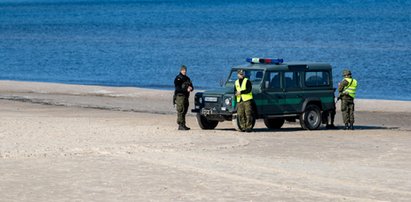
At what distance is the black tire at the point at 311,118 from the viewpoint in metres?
29.5

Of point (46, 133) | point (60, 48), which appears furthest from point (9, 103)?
point (60, 48)

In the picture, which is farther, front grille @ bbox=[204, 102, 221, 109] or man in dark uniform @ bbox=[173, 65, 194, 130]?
man in dark uniform @ bbox=[173, 65, 194, 130]

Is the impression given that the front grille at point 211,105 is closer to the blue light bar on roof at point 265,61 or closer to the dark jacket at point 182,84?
the dark jacket at point 182,84

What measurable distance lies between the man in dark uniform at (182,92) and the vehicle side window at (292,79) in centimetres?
266

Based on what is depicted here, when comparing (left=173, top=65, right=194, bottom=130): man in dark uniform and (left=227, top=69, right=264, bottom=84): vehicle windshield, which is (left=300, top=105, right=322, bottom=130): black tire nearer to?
(left=227, top=69, right=264, bottom=84): vehicle windshield

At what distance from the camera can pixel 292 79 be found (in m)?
29.4

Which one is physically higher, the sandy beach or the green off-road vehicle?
the green off-road vehicle

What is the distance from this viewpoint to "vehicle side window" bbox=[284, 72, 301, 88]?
96.0ft

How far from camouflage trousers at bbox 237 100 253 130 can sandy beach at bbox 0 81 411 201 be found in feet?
1.47

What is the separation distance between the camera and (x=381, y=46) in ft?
309

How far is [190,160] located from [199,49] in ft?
238

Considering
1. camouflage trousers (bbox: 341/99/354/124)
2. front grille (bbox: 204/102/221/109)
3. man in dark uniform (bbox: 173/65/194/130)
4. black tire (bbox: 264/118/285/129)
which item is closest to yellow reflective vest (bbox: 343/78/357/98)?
camouflage trousers (bbox: 341/99/354/124)

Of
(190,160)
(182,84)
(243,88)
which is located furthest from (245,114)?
(190,160)

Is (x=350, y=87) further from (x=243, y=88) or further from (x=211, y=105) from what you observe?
(x=211, y=105)
